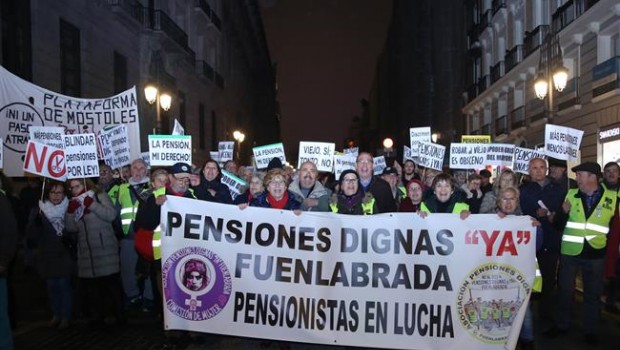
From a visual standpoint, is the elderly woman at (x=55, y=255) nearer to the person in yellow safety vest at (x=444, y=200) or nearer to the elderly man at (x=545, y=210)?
the person in yellow safety vest at (x=444, y=200)

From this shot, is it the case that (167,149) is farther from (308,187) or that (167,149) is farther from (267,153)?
(308,187)

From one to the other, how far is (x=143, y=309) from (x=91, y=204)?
A: 1.83m

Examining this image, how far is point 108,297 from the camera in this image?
8039 millimetres

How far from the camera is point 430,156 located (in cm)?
1217

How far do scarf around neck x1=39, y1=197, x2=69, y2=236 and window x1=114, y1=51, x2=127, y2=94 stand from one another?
1515 centimetres

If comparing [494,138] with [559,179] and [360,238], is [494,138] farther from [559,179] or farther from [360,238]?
[360,238]

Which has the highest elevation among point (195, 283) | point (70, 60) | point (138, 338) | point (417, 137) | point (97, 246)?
point (70, 60)

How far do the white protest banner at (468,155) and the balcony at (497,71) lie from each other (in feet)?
76.0

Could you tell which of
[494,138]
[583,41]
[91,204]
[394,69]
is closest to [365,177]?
[91,204]

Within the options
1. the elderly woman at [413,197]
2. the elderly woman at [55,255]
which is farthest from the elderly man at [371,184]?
the elderly woman at [55,255]

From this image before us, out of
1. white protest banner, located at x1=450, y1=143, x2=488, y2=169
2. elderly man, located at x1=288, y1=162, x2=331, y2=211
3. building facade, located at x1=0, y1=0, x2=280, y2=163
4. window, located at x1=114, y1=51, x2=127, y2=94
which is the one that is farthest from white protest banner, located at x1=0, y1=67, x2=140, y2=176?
window, located at x1=114, y1=51, x2=127, y2=94

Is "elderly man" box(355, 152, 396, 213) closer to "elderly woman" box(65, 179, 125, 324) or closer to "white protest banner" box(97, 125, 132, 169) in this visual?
"elderly woman" box(65, 179, 125, 324)

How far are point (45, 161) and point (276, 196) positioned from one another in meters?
3.14

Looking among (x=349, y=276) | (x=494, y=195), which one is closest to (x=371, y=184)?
(x=494, y=195)
